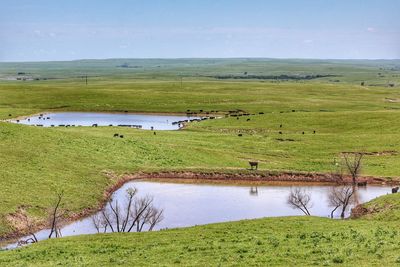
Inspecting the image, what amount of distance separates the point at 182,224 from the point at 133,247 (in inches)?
496

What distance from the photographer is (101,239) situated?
1337 inches

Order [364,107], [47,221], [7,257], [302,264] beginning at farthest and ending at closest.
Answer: [364,107], [47,221], [7,257], [302,264]

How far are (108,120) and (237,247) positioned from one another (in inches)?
3928

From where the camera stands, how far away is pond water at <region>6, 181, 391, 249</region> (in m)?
44.9

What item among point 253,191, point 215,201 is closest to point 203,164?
point 253,191

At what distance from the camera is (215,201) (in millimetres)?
52625

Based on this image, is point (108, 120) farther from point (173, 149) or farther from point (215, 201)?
point (215, 201)

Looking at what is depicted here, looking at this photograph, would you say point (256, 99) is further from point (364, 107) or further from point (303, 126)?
point (303, 126)

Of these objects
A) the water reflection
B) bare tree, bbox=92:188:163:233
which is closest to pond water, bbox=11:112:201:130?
the water reflection

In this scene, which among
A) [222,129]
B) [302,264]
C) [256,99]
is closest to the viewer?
[302,264]

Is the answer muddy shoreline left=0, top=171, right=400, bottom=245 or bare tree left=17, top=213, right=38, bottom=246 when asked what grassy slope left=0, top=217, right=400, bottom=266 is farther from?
muddy shoreline left=0, top=171, right=400, bottom=245

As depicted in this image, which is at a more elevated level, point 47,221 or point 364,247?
point 364,247

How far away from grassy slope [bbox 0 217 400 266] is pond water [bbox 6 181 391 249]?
28.1 feet

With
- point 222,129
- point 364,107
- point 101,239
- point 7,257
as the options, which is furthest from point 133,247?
point 364,107
